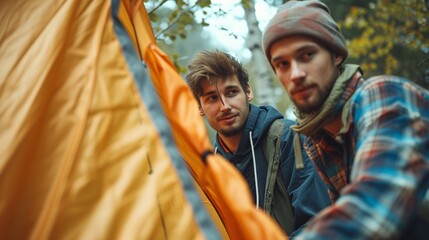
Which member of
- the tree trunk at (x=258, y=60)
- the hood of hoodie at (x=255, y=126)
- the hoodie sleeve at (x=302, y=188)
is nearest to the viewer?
the hoodie sleeve at (x=302, y=188)

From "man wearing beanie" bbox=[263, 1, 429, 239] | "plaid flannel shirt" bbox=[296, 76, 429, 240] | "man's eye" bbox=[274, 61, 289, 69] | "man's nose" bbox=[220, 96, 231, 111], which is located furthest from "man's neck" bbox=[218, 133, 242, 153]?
"plaid flannel shirt" bbox=[296, 76, 429, 240]

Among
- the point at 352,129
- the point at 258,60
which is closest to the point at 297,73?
the point at 352,129

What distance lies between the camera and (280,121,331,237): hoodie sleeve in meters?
2.75

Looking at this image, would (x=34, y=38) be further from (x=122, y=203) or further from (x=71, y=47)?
(x=122, y=203)

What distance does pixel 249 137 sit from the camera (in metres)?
3.15

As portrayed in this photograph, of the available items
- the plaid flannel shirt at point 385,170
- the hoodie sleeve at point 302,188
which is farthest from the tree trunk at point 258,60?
the plaid flannel shirt at point 385,170

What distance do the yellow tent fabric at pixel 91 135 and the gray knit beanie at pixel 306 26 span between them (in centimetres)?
53

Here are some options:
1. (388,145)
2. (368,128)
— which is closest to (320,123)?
(368,128)

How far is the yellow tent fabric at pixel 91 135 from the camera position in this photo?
1.82 meters

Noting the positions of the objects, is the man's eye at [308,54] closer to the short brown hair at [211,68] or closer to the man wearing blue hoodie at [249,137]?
the man wearing blue hoodie at [249,137]

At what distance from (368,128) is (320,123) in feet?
1.11

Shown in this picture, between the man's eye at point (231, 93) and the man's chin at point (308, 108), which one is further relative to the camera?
the man's eye at point (231, 93)

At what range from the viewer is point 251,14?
5.78m

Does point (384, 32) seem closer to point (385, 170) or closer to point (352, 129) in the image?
point (352, 129)
